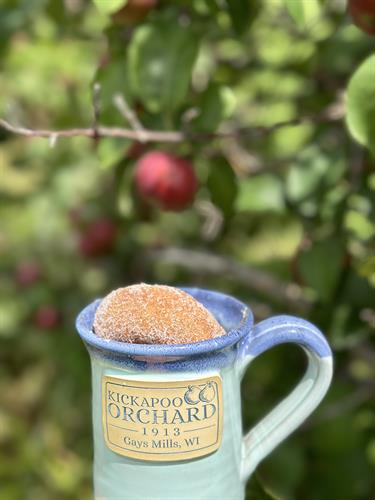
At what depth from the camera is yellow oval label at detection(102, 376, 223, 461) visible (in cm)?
76

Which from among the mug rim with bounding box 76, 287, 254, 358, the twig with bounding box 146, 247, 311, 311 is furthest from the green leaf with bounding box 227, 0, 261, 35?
the mug rim with bounding box 76, 287, 254, 358

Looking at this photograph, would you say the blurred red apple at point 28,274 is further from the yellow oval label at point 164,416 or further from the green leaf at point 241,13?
the yellow oval label at point 164,416

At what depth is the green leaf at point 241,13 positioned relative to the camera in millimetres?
1215

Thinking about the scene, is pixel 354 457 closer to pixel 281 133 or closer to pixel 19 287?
pixel 281 133

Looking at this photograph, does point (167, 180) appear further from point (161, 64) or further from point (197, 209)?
point (197, 209)

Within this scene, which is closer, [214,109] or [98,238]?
[214,109]

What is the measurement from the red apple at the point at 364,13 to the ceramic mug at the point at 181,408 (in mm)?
401

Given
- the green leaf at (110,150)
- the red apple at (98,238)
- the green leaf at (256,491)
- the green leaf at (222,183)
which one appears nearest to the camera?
the green leaf at (256,491)

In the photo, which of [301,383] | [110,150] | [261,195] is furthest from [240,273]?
[301,383]

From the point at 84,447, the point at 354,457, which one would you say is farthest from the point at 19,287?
the point at 354,457

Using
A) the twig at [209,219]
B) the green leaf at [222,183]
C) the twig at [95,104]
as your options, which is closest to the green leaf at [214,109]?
the green leaf at [222,183]

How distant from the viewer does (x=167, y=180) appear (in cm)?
122

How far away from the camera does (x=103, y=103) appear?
1.23 m

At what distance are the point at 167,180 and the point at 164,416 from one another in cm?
Result: 51
